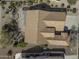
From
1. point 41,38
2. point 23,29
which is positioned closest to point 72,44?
point 41,38

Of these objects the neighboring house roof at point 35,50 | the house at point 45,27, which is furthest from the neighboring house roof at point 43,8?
the neighboring house roof at point 35,50

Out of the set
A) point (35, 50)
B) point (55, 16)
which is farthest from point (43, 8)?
point (35, 50)

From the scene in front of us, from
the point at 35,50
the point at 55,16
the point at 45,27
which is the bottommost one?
the point at 35,50

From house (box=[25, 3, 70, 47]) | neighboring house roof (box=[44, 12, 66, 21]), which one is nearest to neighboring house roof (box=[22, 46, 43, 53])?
house (box=[25, 3, 70, 47])

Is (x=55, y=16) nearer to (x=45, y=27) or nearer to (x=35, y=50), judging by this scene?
(x=45, y=27)

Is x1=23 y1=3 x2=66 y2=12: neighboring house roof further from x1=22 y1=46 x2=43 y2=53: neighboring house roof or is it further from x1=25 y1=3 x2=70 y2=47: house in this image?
x1=22 y1=46 x2=43 y2=53: neighboring house roof

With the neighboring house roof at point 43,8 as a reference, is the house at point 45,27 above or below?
below

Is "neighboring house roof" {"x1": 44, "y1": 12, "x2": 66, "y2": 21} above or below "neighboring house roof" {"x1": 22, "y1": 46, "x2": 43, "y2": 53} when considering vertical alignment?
above

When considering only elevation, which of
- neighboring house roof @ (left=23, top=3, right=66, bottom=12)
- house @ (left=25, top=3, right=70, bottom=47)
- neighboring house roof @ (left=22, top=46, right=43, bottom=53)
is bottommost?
neighboring house roof @ (left=22, top=46, right=43, bottom=53)

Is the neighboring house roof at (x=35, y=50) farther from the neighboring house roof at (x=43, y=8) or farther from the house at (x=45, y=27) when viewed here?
the neighboring house roof at (x=43, y=8)
